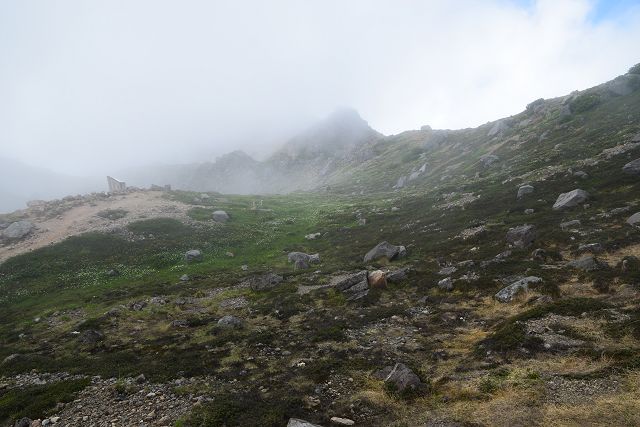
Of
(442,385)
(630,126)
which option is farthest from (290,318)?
(630,126)

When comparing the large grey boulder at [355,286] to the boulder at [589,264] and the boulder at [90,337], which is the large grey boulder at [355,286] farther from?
the boulder at [90,337]

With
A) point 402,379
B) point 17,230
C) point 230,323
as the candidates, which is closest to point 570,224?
point 402,379

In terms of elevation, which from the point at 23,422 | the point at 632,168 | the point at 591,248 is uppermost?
the point at 632,168

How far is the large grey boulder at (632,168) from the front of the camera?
41891 mm

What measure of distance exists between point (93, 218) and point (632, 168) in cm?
8016

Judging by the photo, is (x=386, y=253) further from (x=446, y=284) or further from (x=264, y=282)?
(x=264, y=282)

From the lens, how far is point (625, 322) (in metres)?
18.3

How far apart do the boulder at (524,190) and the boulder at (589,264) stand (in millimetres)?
25183

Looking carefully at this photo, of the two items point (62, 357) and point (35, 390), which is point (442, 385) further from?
point (62, 357)

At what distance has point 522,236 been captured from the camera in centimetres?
3406

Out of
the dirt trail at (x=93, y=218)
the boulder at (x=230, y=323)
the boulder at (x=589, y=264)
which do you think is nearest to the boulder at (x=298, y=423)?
the boulder at (x=230, y=323)

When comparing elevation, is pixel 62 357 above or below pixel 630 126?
below

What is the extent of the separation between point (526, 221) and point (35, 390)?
4329 cm

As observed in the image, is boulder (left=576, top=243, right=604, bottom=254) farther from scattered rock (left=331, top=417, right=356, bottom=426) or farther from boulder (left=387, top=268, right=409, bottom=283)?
scattered rock (left=331, top=417, right=356, bottom=426)
